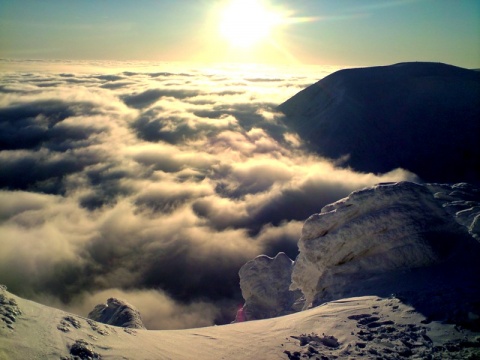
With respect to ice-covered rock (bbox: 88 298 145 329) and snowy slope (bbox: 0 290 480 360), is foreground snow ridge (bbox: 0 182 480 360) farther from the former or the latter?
ice-covered rock (bbox: 88 298 145 329)

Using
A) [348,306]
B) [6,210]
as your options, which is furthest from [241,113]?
[348,306]

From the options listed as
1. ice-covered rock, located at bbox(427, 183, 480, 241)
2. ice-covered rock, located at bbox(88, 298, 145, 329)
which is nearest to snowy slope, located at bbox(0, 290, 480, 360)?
ice-covered rock, located at bbox(427, 183, 480, 241)

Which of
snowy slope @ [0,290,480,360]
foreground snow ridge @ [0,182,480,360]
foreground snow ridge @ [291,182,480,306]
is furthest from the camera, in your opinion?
foreground snow ridge @ [291,182,480,306]

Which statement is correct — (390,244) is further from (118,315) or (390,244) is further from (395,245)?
(118,315)

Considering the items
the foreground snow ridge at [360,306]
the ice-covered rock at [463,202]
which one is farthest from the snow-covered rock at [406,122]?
the foreground snow ridge at [360,306]

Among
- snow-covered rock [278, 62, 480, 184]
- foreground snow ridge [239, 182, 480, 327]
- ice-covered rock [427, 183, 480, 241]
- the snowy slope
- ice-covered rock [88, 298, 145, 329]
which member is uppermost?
snow-covered rock [278, 62, 480, 184]

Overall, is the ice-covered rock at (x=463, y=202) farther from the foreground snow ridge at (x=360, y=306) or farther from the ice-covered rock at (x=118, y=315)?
the ice-covered rock at (x=118, y=315)

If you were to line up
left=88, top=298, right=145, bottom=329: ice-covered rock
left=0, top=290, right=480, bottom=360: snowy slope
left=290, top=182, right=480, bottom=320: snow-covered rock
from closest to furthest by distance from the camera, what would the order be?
1. left=0, top=290, right=480, bottom=360: snowy slope
2. left=290, top=182, right=480, bottom=320: snow-covered rock
3. left=88, top=298, right=145, bottom=329: ice-covered rock
